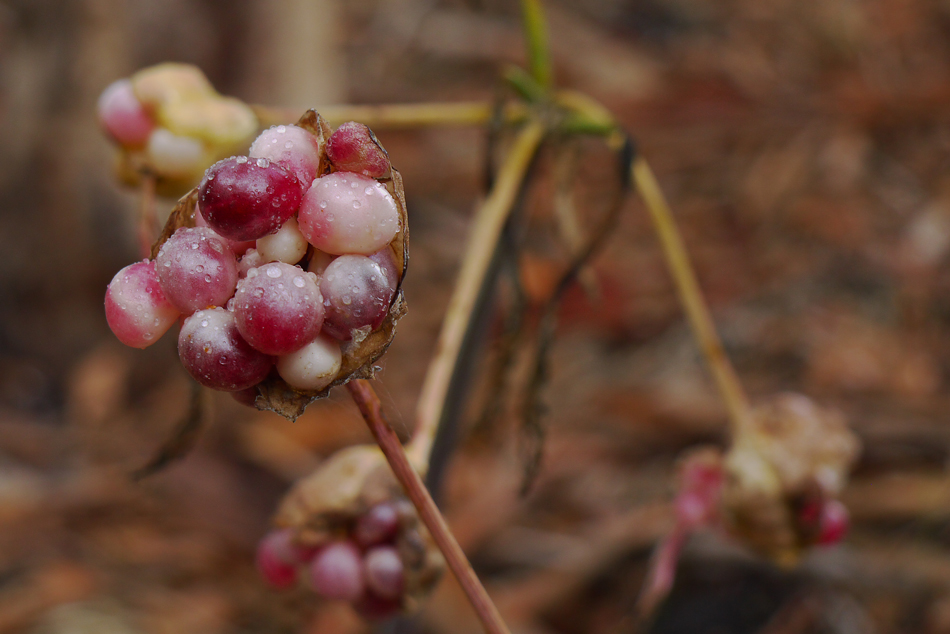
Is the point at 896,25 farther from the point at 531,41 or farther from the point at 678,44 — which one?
the point at 531,41

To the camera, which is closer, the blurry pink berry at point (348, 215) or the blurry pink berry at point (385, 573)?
the blurry pink berry at point (348, 215)

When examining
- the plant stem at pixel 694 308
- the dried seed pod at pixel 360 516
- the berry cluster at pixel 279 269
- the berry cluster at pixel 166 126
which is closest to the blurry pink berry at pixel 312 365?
the berry cluster at pixel 279 269

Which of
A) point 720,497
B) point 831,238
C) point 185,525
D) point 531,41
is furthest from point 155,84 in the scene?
point 831,238

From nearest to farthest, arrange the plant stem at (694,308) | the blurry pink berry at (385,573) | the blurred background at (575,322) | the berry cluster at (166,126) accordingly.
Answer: the blurry pink berry at (385,573) < the berry cluster at (166,126) < the plant stem at (694,308) < the blurred background at (575,322)

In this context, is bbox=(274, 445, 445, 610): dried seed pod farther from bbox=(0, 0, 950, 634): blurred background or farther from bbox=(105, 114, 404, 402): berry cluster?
bbox=(105, 114, 404, 402): berry cluster

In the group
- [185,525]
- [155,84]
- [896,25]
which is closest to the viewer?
[155,84]

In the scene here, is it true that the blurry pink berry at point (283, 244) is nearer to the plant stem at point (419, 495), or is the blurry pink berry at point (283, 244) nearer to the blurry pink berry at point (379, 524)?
the plant stem at point (419, 495)

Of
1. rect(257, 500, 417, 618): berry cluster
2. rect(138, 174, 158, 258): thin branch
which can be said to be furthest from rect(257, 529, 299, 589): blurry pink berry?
rect(138, 174, 158, 258): thin branch
